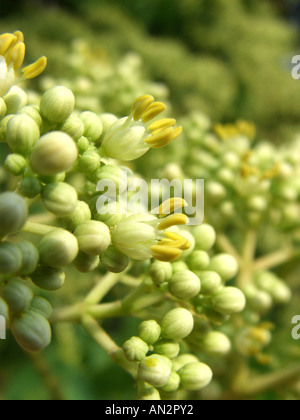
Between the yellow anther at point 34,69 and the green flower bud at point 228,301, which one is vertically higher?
the yellow anther at point 34,69

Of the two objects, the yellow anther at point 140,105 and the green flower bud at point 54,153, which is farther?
the yellow anther at point 140,105

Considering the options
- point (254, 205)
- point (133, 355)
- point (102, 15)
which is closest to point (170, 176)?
point (254, 205)

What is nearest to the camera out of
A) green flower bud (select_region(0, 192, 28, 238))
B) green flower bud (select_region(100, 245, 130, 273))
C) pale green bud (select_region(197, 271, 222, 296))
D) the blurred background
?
green flower bud (select_region(0, 192, 28, 238))

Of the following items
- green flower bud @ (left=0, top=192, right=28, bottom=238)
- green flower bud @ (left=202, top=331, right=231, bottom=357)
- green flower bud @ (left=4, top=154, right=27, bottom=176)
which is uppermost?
green flower bud @ (left=4, top=154, right=27, bottom=176)

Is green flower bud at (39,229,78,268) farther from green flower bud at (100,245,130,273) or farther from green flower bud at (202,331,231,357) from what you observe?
green flower bud at (202,331,231,357)

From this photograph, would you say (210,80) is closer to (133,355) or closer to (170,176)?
(170,176)

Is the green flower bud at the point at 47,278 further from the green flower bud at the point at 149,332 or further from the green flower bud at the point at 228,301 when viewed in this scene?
the green flower bud at the point at 228,301

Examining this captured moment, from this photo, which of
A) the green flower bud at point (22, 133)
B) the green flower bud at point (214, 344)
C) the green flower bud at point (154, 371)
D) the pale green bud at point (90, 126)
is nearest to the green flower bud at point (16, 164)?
the green flower bud at point (22, 133)

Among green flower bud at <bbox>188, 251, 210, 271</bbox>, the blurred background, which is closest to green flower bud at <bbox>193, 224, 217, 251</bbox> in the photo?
green flower bud at <bbox>188, 251, 210, 271</bbox>
